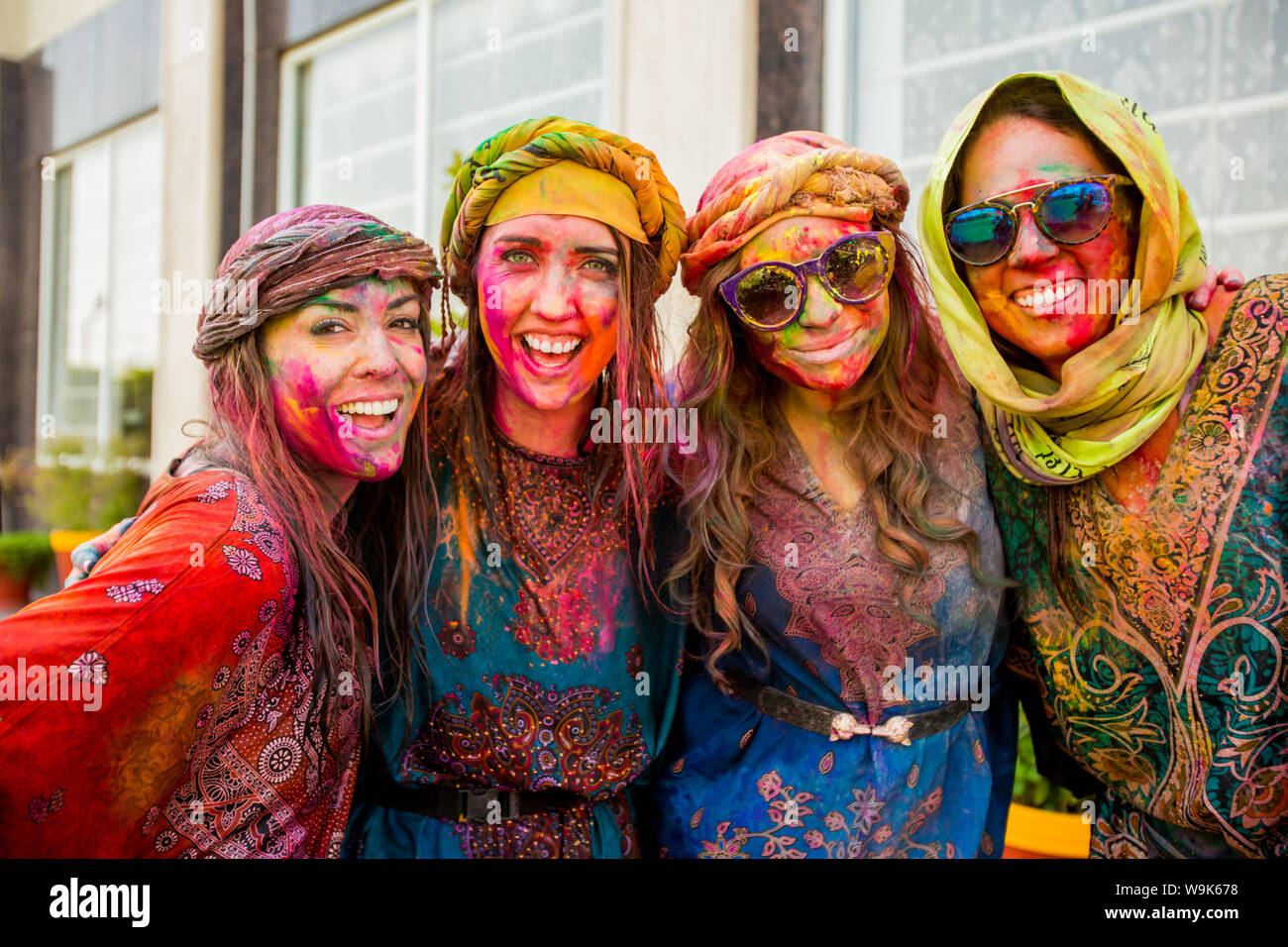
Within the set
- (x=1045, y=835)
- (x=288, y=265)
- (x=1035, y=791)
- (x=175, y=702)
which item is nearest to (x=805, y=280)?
(x=288, y=265)

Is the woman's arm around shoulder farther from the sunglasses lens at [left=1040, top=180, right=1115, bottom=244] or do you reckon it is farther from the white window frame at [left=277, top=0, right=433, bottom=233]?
the white window frame at [left=277, top=0, right=433, bottom=233]

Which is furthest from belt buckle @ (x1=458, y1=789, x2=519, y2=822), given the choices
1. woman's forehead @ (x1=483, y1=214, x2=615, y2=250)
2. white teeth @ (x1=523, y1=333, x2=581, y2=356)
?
woman's forehead @ (x1=483, y1=214, x2=615, y2=250)

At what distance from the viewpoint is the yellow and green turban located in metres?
2.08

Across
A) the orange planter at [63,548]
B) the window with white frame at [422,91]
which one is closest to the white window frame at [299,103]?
the window with white frame at [422,91]

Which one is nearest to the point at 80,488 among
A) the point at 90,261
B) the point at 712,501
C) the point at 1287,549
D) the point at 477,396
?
the point at 90,261

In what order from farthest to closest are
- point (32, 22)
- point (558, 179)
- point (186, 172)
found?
point (186, 172) → point (32, 22) → point (558, 179)

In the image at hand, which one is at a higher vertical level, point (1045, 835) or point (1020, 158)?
point (1020, 158)

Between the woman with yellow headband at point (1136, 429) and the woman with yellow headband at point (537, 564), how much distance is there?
2.53 feet

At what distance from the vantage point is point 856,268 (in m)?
2.10

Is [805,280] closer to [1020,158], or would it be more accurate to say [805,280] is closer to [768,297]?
[768,297]

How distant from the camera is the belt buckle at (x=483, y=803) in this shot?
2.06m

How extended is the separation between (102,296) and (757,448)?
20.6 ft

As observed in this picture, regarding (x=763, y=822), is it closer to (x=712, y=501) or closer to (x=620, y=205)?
(x=712, y=501)

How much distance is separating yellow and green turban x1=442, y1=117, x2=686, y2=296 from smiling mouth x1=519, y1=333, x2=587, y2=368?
0.89 feet
